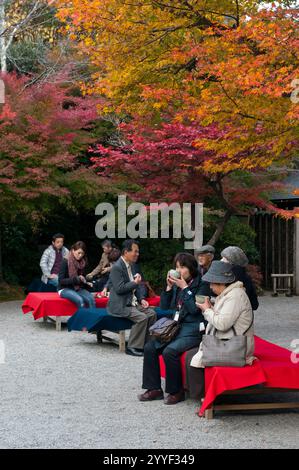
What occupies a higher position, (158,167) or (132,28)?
(132,28)

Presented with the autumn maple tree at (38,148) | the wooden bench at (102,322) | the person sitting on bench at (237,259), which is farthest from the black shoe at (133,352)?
the autumn maple tree at (38,148)

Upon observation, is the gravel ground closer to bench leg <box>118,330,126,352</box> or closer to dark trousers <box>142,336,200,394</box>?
bench leg <box>118,330,126,352</box>

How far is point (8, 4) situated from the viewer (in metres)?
24.1

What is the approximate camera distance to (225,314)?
718cm

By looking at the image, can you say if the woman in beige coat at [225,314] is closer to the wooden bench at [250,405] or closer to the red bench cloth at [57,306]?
the wooden bench at [250,405]

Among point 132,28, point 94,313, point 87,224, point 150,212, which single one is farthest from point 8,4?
point 94,313

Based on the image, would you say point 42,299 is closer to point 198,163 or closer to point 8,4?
point 198,163

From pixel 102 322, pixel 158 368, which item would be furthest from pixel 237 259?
pixel 102 322

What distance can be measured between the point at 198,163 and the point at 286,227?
5.71 metres

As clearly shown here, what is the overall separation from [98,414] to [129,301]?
3.67 metres

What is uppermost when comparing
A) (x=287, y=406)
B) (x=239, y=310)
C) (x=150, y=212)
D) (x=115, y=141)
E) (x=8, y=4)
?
(x=8, y=4)

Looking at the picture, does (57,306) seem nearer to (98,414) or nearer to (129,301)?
(129,301)

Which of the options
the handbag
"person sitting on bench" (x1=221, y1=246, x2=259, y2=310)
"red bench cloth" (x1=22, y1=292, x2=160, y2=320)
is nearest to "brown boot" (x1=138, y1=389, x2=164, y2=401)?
the handbag

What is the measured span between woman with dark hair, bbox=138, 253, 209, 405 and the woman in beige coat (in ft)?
1.05
